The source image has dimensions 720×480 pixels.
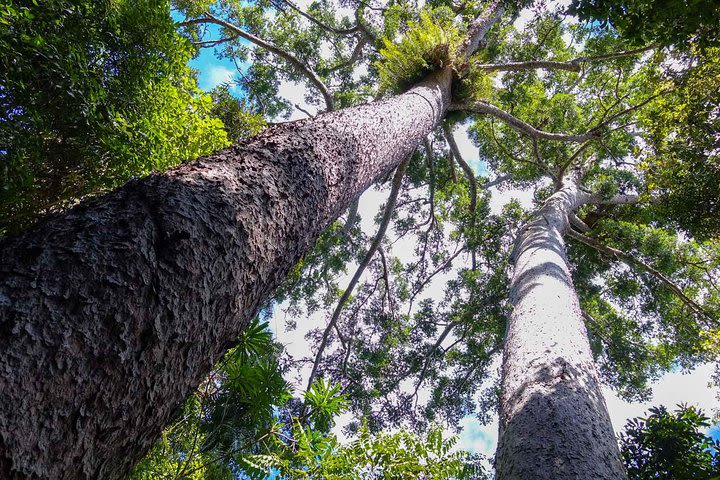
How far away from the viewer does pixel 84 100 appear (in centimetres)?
284

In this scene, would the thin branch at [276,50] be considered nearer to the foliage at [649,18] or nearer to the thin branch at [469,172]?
the thin branch at [469,172]

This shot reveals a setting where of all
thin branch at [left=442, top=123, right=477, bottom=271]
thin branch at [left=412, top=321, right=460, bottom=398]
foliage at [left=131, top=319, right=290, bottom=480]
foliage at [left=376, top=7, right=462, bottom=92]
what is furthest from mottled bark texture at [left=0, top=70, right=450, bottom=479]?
thin branch at [left=412, top=321, right=460, bottom=398]

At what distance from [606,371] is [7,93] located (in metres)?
11.5

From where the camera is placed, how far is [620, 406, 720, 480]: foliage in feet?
11.3

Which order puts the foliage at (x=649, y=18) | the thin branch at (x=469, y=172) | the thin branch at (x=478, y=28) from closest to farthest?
1. the foliage at (x=649, y=18)
2. the thin branch at (x=478, y=28)
3. the thin branch at (x=469, y=172)

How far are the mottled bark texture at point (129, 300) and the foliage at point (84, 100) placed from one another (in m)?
1.50

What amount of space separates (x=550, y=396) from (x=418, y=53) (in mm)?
4349

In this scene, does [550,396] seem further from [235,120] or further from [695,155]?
[235,120]

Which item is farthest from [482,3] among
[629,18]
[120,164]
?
[120,164]

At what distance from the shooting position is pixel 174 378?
4.06ft

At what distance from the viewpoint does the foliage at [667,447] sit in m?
3.43

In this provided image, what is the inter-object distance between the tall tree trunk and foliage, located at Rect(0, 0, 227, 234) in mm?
2994

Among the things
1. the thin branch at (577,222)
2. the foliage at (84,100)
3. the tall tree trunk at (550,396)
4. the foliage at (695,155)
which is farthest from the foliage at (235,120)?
the thin branch at (577,222)

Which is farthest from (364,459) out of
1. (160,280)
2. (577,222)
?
(577,222)
